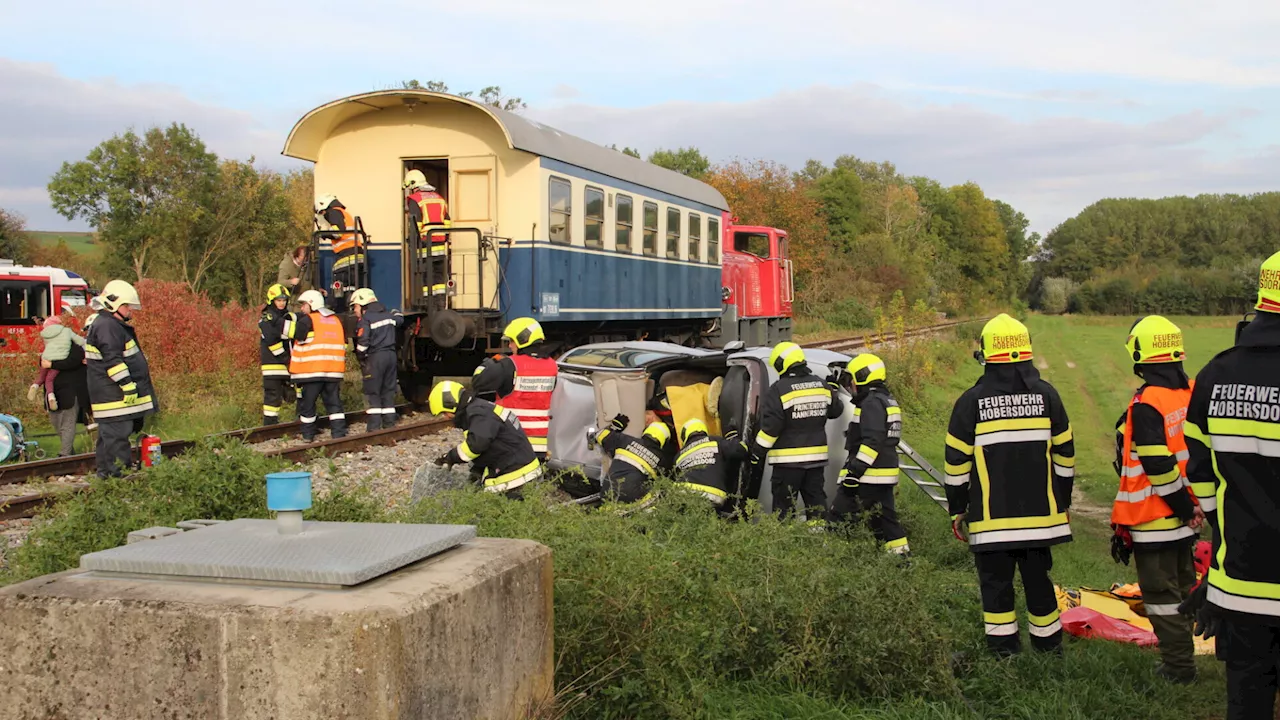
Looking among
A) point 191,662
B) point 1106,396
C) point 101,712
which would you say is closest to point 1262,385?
point 191,662

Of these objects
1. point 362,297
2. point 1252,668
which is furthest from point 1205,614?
point 362,297

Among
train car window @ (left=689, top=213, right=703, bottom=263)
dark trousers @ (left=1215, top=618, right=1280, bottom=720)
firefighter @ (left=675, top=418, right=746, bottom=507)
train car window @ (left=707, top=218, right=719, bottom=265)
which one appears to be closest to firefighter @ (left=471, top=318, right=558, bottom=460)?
firefighter @ (left=675, top=418, right=746, bottom=507)

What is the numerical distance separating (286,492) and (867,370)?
4797mm

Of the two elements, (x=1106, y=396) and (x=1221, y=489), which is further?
(x=1106, y=396)

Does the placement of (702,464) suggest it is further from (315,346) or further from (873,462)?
(315,346)

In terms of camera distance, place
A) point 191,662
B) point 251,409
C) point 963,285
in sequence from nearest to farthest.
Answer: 1. point 191,662
2. point 251,409
3. point 963,285

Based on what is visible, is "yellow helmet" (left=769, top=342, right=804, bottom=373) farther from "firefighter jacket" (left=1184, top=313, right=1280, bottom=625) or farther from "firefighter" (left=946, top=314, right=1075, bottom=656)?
"firefighter jacket" (left=1184, top=313, right=1280, bottom=625)

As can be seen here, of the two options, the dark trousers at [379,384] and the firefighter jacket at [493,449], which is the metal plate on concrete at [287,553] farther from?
the dark trousers at [379,384]

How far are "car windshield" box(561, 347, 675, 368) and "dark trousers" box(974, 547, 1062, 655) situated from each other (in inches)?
146

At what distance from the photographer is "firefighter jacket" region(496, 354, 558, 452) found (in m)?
8.56

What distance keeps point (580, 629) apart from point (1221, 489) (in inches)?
96.0

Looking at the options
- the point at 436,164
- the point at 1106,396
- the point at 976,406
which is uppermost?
the point at 436,164

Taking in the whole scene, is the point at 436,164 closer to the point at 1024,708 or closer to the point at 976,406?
the point at 976,406

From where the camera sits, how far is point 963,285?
249 ft
